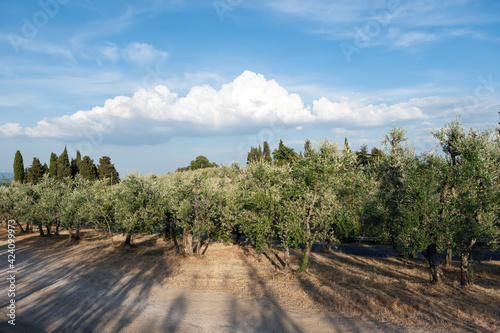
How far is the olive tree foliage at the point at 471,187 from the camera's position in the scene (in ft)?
65.2

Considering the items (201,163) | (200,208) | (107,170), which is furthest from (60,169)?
(200,208)

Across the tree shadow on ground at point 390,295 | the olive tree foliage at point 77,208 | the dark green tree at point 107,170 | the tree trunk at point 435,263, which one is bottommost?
the tree shadow on ground at point 390,295

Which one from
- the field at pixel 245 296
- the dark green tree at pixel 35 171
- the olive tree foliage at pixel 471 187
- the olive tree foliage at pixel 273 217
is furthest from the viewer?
the dark green tree at pixel 35 171

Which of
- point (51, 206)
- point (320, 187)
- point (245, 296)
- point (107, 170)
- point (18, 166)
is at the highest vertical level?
point (18, 166)

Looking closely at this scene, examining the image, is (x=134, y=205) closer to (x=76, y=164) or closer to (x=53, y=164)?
(x=53, y=164)

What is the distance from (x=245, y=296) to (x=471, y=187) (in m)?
17.4

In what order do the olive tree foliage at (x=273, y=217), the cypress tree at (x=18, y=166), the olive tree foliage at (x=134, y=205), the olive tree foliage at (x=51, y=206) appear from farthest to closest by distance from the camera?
the cypress tree at (x=18, y=166) < the olive tree foliage at (x=51, y=206) < the olive tree foliage at (x=134, y=205) < the olive tree foliage at (x=273, y=217)

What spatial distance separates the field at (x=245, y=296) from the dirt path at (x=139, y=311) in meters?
0.06

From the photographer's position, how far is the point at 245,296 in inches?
823

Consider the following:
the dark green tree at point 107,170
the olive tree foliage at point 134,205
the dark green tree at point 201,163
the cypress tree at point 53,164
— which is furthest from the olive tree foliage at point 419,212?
the dark green tree at point 201,163

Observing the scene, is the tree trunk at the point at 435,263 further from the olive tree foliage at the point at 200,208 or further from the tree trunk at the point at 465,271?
the olive tree foliage at the point at 200,208

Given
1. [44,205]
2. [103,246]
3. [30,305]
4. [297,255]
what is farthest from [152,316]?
[44,205]

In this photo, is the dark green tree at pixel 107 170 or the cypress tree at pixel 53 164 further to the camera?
the dark green tree at pixel 107 170

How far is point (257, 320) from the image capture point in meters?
17.0
